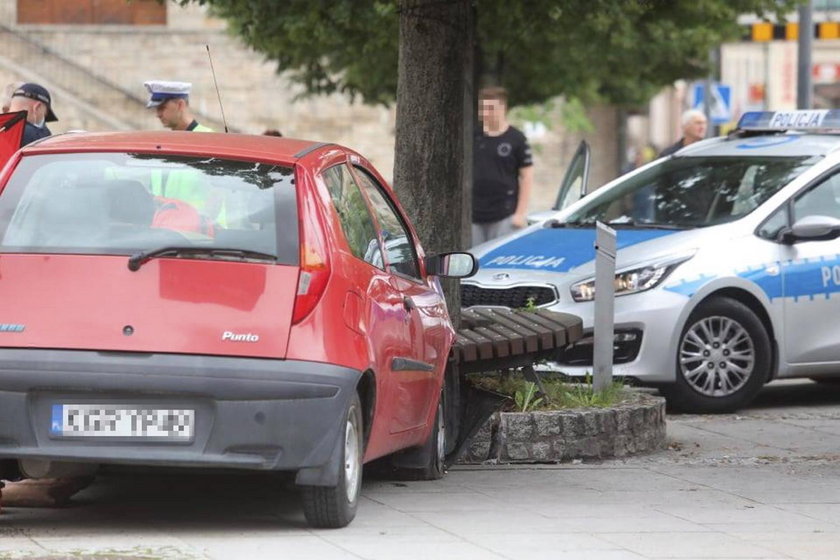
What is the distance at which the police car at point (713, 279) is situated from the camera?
1157 centimetres

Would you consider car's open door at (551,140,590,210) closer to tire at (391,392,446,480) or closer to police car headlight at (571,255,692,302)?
police car headlight at (571,255,692,302)

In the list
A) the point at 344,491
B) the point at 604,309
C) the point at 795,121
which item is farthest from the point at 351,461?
the point at 795,121

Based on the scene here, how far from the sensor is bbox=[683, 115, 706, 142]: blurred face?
17.0 m

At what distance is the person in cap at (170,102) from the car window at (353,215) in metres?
2.80

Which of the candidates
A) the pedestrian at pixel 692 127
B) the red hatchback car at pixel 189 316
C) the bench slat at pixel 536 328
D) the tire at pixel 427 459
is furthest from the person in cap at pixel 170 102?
the pedestrian at pixel 692 127

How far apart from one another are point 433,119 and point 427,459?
245cm

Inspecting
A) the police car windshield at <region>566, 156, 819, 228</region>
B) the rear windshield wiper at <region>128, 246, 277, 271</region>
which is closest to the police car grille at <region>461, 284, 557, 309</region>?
the police car windshield at <region>566, 156, 819, 228</region>

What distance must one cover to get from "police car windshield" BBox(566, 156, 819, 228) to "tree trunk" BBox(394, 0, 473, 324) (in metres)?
2.18

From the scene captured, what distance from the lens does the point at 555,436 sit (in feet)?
31.2

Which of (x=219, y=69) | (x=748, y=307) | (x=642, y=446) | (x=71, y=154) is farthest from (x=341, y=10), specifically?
(x=219, y=69)

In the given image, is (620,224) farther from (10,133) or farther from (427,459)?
(10,133)

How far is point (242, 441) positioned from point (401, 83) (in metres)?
4.13

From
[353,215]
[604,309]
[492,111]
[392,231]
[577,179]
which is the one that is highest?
[492,111]

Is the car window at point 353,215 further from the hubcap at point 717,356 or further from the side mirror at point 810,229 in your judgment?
the side mirror at point 810,229
